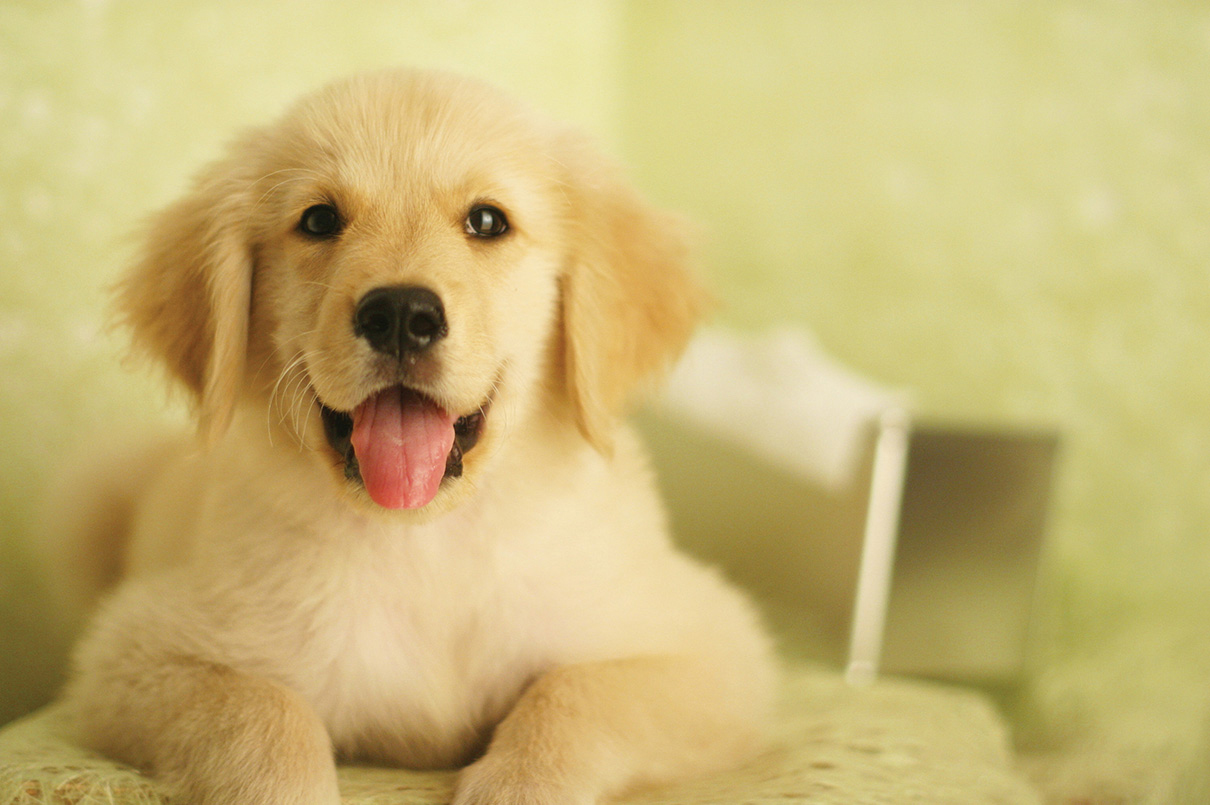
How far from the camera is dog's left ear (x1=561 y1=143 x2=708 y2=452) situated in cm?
167

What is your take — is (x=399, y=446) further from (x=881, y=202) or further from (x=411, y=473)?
(x=881, y=202)

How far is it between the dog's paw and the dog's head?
409 millimetres

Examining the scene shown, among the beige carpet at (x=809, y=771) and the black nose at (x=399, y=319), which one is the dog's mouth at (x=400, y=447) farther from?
the beige carpet at (x=809, y=771)

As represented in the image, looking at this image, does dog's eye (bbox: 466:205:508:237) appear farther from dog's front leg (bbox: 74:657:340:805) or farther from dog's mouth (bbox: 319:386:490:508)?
dog's front leg (bbox: 74:657:340:805)

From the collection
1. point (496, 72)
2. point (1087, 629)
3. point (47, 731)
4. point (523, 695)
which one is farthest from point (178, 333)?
point (1087, 629)

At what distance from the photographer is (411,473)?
1.46 meters

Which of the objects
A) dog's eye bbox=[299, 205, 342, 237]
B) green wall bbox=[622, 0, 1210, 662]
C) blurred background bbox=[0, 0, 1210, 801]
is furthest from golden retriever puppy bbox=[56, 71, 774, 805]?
green wall bbox=[622, 0, 1210, 662]

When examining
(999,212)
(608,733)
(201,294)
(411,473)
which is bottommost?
(608,733)

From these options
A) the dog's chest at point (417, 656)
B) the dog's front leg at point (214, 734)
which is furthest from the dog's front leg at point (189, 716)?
the dog's chest at point (417, 656)

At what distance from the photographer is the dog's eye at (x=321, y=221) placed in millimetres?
1600

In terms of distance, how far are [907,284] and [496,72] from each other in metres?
1.91

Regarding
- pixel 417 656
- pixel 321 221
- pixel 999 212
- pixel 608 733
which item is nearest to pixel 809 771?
pixel 608 733

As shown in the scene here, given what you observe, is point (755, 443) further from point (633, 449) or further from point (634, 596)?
point (634, 596)

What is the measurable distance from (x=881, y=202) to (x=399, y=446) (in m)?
3.13
